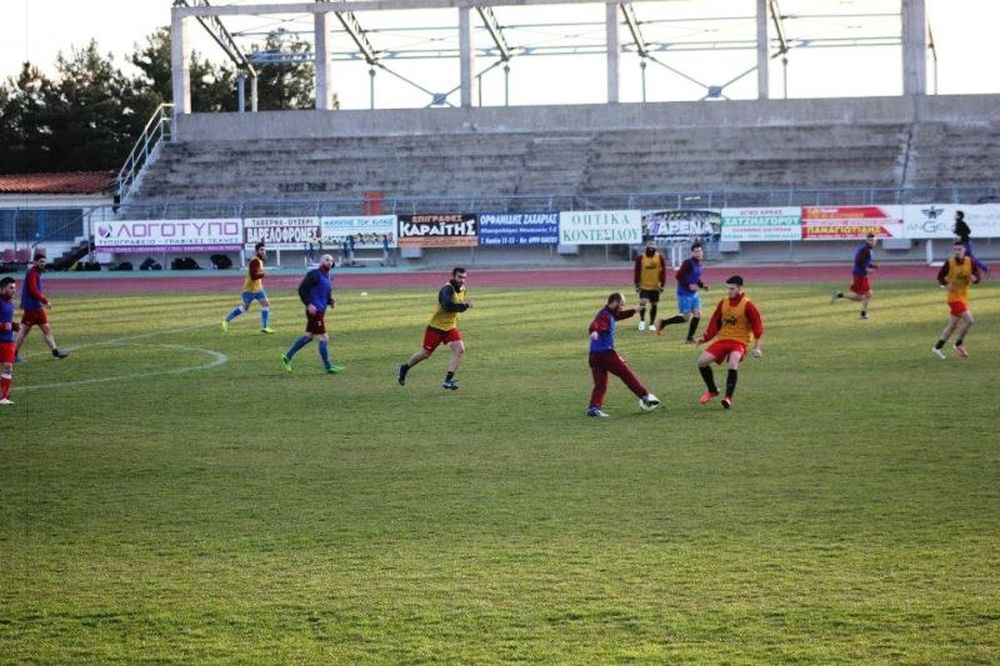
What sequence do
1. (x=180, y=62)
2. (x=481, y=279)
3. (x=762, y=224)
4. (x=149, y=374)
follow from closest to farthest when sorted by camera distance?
1. (x=149, y=374)
2. (x=481, y=279)
3. (x=762, y=224)
4. (x=180, y=62)

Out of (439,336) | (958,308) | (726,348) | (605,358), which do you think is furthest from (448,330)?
(958,308)

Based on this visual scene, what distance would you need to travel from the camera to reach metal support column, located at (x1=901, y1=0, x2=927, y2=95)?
63.5 meters

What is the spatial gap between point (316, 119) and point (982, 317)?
4248cm

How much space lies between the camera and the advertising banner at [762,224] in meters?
54.3

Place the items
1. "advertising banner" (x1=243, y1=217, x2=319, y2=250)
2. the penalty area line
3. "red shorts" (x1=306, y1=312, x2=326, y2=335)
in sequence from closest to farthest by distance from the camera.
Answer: the penalty area line → "red shorts" (x1=306, y1=312, x2=326, y2=335) → "advertising banner" (x1=243, y1=217, x2=319, y2=250)

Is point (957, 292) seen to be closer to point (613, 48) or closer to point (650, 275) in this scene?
point (650, 275)

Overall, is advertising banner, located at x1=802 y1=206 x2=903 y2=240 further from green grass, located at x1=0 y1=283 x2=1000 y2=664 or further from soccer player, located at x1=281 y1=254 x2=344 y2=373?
soccer player, located at x1=281 y1=254 x2=344 y2=373

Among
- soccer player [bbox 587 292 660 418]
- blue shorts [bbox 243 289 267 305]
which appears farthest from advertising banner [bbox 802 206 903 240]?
soccer player [bbox 587 292 660 418]

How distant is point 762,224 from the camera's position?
179ft

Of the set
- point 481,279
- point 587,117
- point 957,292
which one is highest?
point 587,117

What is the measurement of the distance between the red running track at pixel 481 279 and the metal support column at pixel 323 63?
1634 centimetres

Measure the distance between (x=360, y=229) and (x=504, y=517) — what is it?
45.2 m

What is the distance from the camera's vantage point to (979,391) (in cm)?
1978

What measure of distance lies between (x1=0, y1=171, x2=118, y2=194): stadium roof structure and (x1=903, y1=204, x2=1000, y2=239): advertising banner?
1351 inches
